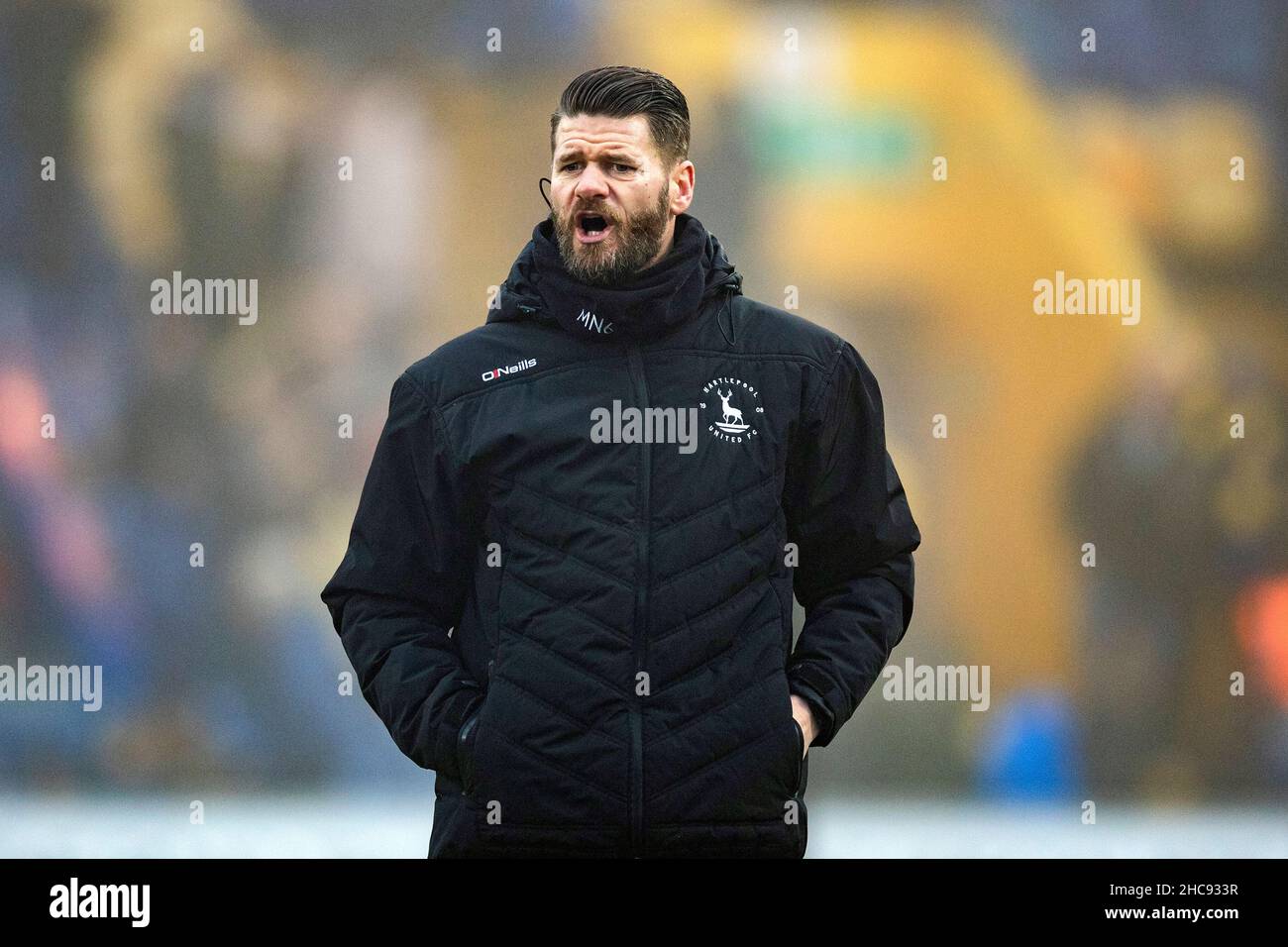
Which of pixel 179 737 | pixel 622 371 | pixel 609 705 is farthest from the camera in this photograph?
pixel 179 737

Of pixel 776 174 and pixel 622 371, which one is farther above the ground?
pixel 776 174

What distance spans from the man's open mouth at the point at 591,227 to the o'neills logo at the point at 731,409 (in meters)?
0.29

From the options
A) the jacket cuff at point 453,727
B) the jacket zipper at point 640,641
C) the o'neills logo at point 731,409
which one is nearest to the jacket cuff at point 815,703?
the jacket zipper at point 640,641

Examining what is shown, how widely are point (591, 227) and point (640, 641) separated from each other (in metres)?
0.67

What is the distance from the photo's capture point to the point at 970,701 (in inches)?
213

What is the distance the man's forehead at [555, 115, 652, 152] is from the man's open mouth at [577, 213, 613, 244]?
11 cm

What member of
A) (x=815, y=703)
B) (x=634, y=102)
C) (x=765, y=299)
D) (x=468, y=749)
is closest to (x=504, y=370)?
(x=634, y=102)

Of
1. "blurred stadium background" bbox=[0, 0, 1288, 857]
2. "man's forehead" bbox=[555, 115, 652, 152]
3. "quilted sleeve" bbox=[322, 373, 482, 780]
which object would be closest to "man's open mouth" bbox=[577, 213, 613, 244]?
"man's forehead" bbox=[555, 115, 652, 152]

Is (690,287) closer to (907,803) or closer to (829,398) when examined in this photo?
(829,398)

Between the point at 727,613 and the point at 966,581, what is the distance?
313 centimetres

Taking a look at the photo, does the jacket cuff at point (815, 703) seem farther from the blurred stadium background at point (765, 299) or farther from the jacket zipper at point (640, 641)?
the blurred stadium background at point (765, 299)

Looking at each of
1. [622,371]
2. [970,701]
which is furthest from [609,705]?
[970,701]

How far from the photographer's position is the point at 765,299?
17.8 feet

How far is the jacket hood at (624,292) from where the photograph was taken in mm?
2584
